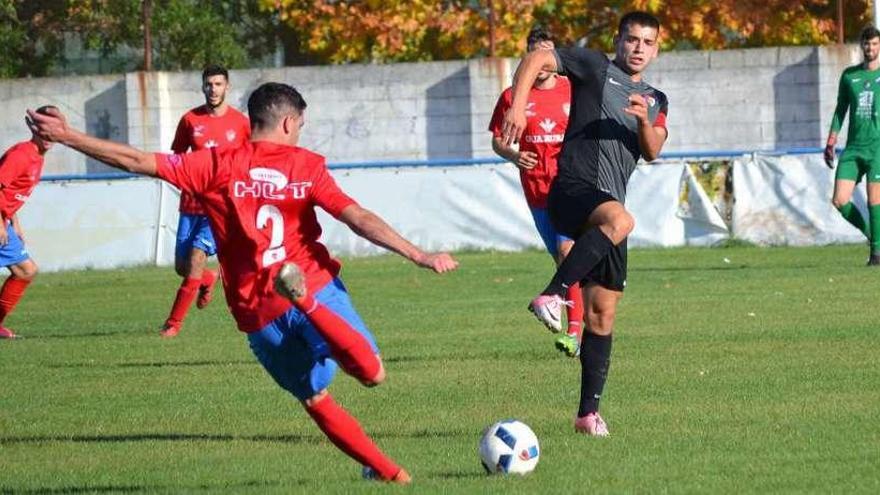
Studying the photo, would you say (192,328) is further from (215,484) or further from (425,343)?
(215,484)

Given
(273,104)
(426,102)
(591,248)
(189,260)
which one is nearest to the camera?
(273,104)

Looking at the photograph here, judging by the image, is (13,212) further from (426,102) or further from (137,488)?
(426,102)

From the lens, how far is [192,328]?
14.8 meters

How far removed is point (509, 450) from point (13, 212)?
8.81m

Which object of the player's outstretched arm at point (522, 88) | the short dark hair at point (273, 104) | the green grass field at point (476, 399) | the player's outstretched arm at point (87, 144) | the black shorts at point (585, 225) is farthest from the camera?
the black shorts at point (585, 225)

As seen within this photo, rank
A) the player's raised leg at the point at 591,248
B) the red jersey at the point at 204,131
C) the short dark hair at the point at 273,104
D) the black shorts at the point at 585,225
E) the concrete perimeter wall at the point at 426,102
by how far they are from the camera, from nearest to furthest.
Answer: the short dark hair at the point at 273,104 → the player's raised leg at the point at 591,248 → the black shorts at the point at 585,225 → the red jersey at the point at 204,131 → the concrete perimeter wall at the point at 426,102

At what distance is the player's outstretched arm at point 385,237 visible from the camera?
654 cm

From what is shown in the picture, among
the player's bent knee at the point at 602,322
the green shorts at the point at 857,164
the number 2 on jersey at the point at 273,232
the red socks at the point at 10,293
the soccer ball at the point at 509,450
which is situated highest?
the number 2 on jersey at the point at 273,232

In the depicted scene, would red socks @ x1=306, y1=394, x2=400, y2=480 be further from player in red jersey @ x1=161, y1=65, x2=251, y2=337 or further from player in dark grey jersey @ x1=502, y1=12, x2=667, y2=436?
player in red jersey @ x1=161, y1=65, x2=251, y2=337

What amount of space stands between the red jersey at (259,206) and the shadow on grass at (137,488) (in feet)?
2.10

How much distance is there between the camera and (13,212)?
15.1m

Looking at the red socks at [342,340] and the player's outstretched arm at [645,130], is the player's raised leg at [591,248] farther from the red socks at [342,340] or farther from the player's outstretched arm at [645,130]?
the red socks at [342,340]

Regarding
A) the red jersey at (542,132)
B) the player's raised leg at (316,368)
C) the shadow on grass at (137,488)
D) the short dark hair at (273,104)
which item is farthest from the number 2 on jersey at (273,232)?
the red jersey at (542,132)

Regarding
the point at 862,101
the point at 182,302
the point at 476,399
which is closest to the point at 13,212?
the point at 182,302
